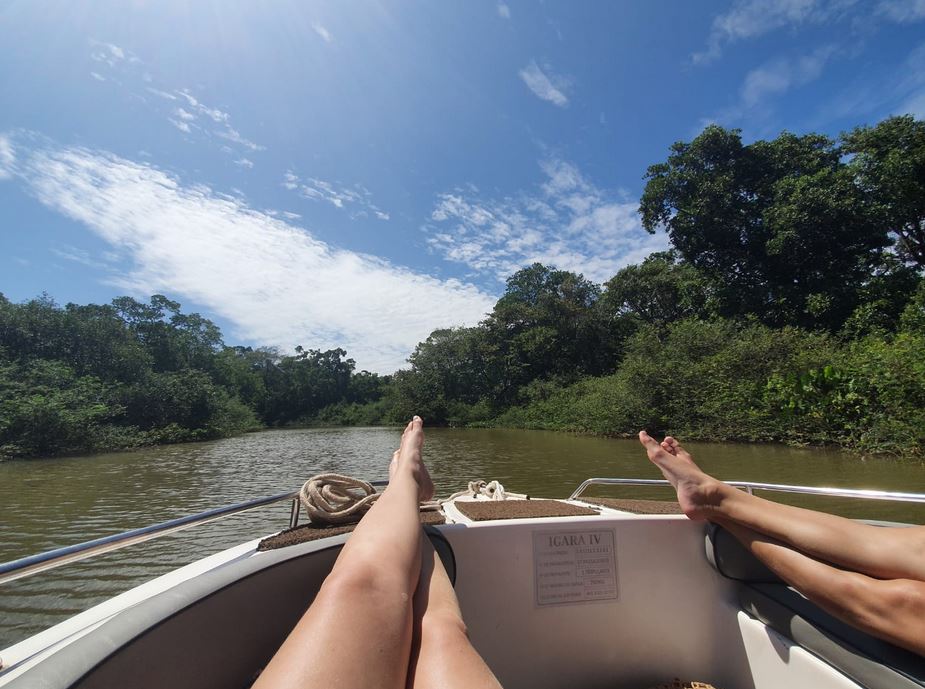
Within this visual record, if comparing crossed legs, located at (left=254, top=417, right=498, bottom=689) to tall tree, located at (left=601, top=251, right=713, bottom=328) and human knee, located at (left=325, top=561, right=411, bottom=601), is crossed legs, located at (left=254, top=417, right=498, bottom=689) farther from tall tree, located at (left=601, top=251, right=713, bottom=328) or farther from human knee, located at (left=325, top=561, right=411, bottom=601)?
tall tree, located at (left=601, top=251, right=713, bottom=328)

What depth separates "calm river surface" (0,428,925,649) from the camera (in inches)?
128

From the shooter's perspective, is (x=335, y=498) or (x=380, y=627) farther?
(x=335, y=498)

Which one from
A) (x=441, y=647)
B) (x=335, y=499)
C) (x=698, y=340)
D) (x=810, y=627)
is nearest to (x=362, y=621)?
(x=441, y=647)

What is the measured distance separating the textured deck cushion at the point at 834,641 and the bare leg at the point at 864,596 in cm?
5

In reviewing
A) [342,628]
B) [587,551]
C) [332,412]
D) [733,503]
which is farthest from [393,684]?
[332,412]

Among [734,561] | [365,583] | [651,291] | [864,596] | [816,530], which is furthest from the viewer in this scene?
[651,291]

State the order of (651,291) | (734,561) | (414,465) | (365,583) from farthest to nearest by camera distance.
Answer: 1. (651,291)
2. (414,465)
3. (734,561)
4. (365,583)

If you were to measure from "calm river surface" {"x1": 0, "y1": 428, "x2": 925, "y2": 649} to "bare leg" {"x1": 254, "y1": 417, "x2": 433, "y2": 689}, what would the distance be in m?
3.07

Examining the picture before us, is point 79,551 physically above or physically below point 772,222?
below

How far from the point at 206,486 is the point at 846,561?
7.89 meters

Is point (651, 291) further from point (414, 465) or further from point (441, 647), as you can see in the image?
point (441, 647)

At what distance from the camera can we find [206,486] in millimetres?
6895

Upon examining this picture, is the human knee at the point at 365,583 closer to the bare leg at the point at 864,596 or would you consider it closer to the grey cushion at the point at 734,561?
the bare leg at the point at 864,596

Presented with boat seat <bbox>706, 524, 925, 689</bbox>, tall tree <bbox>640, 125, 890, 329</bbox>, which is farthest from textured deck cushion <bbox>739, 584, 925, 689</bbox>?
tall tree <bbox>640, 125, 890, 329</bbox>
